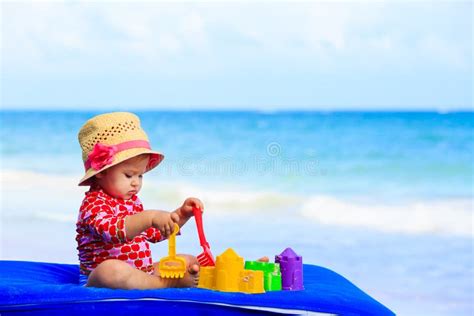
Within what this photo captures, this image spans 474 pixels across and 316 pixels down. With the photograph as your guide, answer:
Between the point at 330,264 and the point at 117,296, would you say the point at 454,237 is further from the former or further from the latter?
the point at 117,296

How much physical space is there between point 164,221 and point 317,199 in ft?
18.2

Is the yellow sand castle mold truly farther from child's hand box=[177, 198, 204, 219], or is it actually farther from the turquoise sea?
the turquoise sea

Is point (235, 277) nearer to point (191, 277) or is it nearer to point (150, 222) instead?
point (191, 277)

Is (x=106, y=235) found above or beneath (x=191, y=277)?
above

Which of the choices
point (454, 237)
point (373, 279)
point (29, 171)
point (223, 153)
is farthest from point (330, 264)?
point (223, 153)

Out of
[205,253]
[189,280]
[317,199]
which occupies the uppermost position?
[317,199]

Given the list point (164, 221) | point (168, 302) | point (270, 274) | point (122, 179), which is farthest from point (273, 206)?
point (168, 302)

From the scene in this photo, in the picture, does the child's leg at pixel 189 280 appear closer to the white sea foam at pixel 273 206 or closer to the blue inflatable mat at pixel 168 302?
the blue inflatable mat at pixel 168 302

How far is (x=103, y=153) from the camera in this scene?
133 inches

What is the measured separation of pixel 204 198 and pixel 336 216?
5.22 ft

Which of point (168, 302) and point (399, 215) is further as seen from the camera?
point (399, 215)

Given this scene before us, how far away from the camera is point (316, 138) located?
693 inches

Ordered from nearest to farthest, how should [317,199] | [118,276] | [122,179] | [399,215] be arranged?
[118,276]
[122,179]
[399,215]
[317,199]

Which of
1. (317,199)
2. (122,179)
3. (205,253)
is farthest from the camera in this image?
(317,199)
